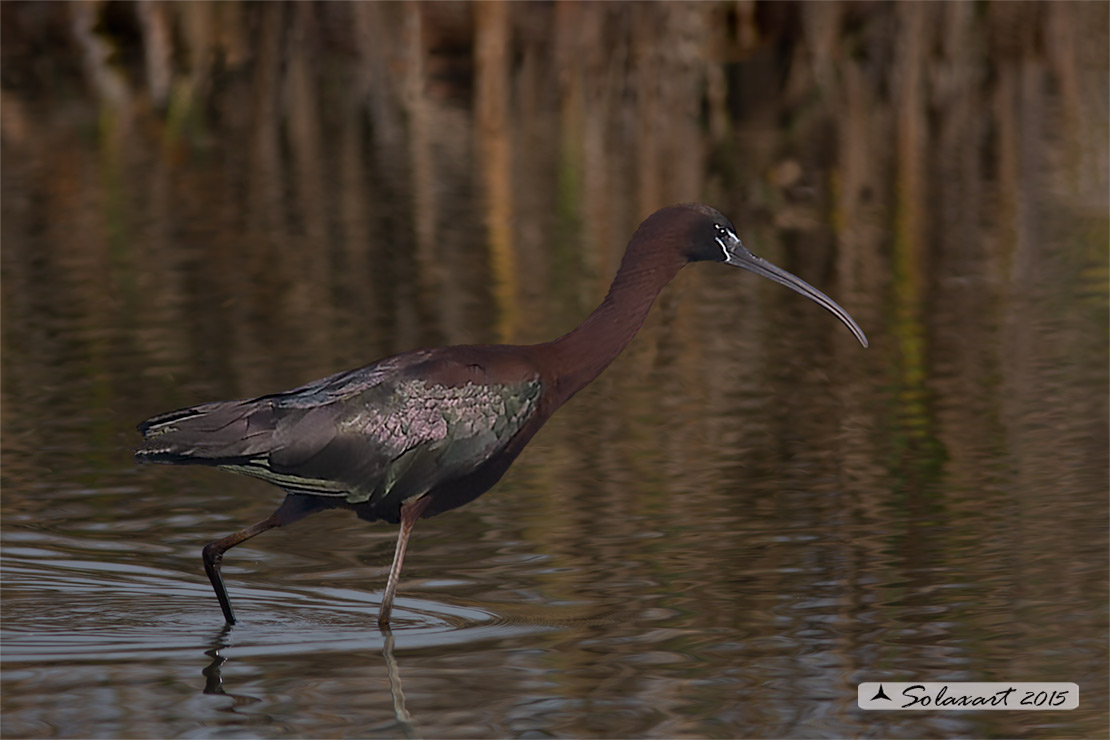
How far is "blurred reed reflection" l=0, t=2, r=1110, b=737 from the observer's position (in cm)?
689

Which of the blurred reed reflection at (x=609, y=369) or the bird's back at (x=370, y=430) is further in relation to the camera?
Answer: the bird's back at (x=370, y=430)

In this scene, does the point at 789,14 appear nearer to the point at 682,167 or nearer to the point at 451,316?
the point at 682,167

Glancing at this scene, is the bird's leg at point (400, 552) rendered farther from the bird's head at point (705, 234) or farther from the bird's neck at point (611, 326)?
the bird's head at point (705, 234)

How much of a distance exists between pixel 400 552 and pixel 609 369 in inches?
212

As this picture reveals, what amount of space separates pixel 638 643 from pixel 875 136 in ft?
59.9

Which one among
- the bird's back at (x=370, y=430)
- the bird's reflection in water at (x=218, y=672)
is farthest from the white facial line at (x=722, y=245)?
the bird's reflection in water at (x=218, y=672)

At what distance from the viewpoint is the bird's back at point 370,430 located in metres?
7.30

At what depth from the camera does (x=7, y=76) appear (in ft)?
103

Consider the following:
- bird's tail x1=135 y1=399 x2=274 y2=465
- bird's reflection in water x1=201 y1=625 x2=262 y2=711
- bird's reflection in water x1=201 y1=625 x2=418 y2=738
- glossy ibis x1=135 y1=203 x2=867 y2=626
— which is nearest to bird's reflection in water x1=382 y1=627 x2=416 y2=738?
bird's reflection in water x1=201 y1=625 x2=418 y2=738

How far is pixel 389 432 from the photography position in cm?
736

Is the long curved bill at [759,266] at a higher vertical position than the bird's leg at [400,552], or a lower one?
higher

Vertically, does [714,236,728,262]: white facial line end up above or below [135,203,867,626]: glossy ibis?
above

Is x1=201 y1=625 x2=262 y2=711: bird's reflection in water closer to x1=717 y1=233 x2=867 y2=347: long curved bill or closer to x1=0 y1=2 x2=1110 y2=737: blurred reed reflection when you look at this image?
x1=0 y1=2 x2=1110 y2=737: blurred reed reflection

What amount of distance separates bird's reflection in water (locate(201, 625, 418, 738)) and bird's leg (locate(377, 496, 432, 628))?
63 millimetres
